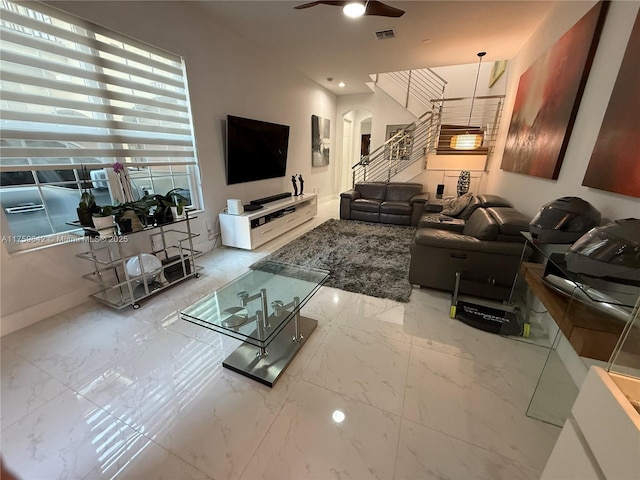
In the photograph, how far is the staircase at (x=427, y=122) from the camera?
16.2ft

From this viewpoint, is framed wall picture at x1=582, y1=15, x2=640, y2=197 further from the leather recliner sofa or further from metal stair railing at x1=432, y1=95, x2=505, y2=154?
metal stair railing at x1=432, y1=95, x2=505, y2=154

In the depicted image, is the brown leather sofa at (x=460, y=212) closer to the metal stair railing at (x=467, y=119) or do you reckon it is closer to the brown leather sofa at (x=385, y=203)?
the brown leather sofa at (x=385, y=203)

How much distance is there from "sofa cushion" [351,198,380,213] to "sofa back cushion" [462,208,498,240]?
2287 mm

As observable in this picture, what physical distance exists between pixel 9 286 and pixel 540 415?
3.56m

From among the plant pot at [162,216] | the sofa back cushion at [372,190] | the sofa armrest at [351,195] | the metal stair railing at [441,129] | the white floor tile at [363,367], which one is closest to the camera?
the white floor tile at [363,367]

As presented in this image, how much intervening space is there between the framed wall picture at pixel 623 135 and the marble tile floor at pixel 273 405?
1.17 metres

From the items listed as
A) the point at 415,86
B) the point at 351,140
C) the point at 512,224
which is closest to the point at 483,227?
the point at 512,224

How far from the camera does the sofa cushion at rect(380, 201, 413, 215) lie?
4.69m

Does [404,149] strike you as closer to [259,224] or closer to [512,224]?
[259,224]

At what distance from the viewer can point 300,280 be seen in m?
2.03

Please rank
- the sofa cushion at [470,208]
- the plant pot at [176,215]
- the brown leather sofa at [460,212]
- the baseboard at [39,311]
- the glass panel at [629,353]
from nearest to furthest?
the glass panel at [629,353] < the baseboard at [39,311] < the plant pot at [176,215] < the brown leather sofa at [460,212] < the sofa cushion at [470,208]

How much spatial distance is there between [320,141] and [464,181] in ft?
10.8

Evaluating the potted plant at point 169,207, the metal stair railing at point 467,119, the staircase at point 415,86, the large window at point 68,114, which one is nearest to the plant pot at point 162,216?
the potted plant at point 169,207

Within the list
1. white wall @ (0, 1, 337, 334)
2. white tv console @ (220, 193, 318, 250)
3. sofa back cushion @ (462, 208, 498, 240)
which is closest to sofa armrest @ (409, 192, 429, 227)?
sofa back cushion @ (462, 208, 498, 240)
